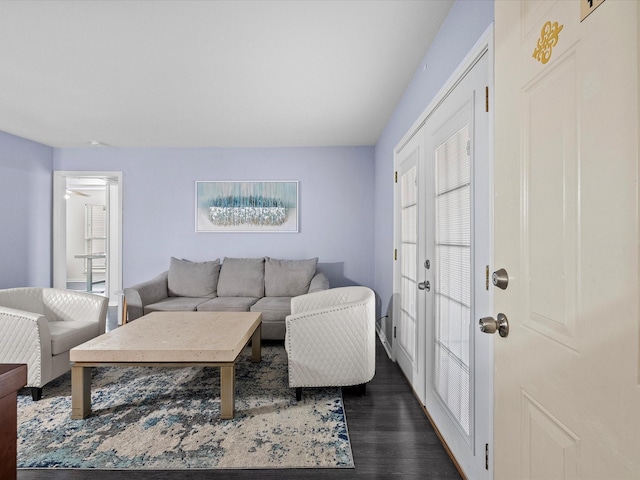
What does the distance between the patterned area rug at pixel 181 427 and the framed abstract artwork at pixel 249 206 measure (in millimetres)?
2253

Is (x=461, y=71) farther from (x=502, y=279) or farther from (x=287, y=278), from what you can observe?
(x=287, y=278)

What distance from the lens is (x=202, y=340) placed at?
2129mm

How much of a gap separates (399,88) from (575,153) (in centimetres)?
236

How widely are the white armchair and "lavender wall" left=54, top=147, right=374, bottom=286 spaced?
225 centimetres

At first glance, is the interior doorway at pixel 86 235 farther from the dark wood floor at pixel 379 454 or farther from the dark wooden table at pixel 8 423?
the dark wooden table at pixel 8 423

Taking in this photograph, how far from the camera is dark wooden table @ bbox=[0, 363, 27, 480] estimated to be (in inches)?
22.2

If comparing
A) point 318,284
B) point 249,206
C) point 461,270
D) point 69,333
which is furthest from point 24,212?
point 461,270

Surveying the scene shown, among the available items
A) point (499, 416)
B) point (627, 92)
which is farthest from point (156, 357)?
point (627, 92)

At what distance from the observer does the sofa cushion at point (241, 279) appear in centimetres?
397

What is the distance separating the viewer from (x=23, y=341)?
86.8 inches

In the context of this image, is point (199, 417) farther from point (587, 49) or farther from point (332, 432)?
point (587, 49)

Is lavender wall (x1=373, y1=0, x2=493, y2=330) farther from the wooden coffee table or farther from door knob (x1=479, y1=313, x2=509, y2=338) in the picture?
the wooden coffee table

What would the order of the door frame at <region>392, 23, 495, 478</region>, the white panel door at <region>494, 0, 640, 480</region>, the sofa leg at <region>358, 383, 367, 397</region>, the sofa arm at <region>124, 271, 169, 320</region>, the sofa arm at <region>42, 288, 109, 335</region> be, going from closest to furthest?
1. the white panel door at <region>494, 0, 640, 480</region>
2. the door frame at <region>392, 23, 495, 478</region>
3. the sofa leg at <region>358, 383, 367, 397</region>
4. the sofa arm at <region>42, 288, 109, 335</region>
5. the sofa arm at <region>124, 271, 169, 320</region>

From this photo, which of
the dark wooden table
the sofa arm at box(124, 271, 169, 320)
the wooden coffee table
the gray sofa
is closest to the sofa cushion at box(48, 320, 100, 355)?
the wooden coffee table
